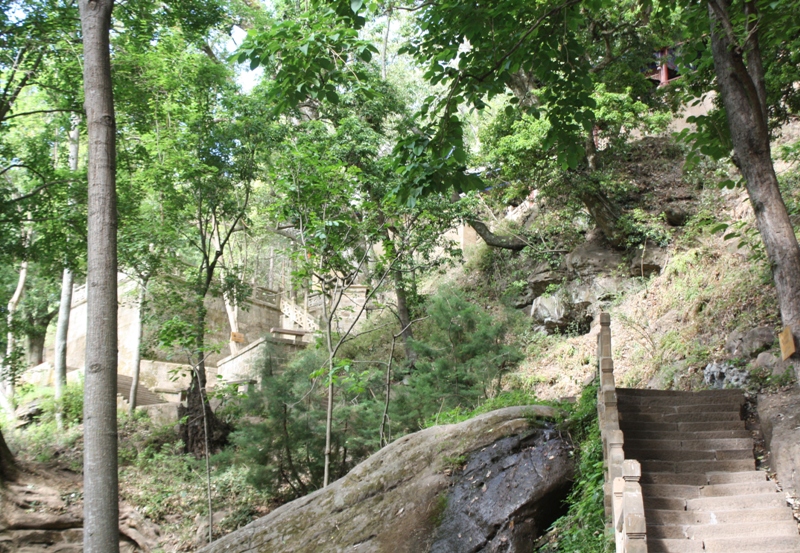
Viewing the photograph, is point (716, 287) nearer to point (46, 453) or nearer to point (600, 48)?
point (600, 48)

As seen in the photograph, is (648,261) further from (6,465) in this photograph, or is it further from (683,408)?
(6,465)

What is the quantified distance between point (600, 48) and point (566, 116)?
11921 millimetres

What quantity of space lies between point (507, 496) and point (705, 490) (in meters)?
2.28

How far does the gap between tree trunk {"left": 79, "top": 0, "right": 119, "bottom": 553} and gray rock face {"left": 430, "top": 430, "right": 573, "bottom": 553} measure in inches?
151

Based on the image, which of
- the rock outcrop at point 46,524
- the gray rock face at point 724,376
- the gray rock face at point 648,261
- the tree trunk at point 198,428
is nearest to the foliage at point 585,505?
the gray rock face at point 724,376

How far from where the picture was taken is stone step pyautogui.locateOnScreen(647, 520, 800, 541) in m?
6.68

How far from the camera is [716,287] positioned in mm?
13133

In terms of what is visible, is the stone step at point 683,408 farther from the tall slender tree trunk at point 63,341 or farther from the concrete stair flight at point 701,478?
the tall slender tree trunk at point 63,341

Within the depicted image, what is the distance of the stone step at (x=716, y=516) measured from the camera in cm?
687

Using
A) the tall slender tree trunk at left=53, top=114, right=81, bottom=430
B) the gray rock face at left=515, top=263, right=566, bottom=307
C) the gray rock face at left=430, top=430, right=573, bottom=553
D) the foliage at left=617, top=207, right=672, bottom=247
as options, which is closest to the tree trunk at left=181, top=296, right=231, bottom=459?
the tall slender tree trunk at left=53, top=114, right=81, bottom=430

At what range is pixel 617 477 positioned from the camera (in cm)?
633

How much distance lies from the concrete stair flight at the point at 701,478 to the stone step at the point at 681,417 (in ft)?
0.04

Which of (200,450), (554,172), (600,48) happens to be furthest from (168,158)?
(600,48)

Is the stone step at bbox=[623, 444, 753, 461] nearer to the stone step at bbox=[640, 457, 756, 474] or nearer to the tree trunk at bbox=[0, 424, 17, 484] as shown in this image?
the stone step at bbox=[640, 457, 756, 474]
